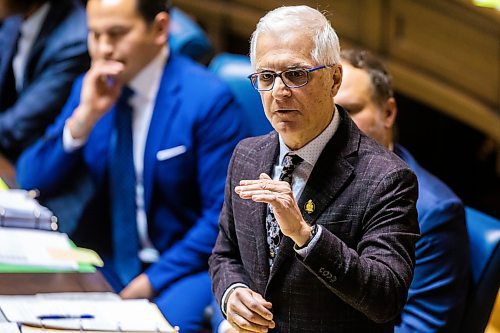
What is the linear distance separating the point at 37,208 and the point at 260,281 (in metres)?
1.37

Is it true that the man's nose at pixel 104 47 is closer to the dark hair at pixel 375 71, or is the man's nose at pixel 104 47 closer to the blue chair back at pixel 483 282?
the dark hair at pixel 375 71

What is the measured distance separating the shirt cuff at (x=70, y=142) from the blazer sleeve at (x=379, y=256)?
1.64m

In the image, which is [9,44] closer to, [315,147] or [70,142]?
[70,142]

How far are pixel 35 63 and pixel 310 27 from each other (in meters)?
2.46

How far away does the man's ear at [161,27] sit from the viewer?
2.94 metres

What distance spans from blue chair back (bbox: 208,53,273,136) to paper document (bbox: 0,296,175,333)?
2.82 feet

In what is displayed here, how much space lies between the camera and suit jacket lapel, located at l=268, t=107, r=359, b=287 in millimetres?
1634

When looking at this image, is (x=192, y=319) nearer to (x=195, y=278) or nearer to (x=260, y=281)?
(x=195, y=278)

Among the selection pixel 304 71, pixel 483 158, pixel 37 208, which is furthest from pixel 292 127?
pixel 483 158

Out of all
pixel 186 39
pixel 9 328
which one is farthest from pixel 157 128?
pixel 9 328

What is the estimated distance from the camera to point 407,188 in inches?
63.2

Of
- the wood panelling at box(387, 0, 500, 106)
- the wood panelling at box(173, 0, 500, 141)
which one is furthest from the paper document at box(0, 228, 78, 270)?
the wood panelling at box(387, 0, 500, 106)

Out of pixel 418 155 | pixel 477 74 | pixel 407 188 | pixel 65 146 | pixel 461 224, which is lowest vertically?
pixel 418 155

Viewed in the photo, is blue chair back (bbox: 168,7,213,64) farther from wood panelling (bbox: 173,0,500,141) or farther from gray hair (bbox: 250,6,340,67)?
gray hair (bbox: 250,6,340,67)
